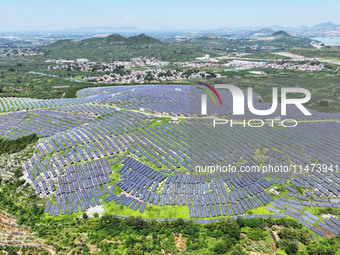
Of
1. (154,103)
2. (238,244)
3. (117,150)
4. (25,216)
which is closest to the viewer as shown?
(238,244)

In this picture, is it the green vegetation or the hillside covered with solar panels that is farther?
the green vegetation

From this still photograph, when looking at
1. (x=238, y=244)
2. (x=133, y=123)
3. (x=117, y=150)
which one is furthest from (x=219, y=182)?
(x=133, y=123)

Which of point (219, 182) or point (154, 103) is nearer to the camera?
point (219, 182)

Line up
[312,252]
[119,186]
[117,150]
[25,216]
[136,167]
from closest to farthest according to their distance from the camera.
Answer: [312,252], [25,216], [119,186], [136,167], [117,150]

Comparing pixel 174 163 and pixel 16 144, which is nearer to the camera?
pixel 174 163

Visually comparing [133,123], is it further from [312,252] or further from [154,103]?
[312,252]

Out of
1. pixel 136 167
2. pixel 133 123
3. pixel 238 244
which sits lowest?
pixel 238 244

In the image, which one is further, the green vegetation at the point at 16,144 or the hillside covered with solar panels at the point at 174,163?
the green vegetation at the point at 16,144

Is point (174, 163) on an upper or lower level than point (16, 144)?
lower
